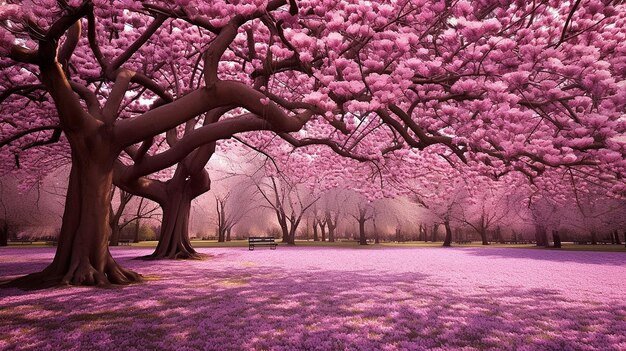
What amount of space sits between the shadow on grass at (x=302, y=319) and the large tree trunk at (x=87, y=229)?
908 mm

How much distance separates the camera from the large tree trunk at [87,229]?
326 inches

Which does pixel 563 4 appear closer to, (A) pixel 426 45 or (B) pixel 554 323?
(A) pixel 426 45

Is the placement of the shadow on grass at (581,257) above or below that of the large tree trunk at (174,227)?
below

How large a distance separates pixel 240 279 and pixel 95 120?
5.45 m

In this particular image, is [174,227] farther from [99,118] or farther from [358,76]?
[358,76]

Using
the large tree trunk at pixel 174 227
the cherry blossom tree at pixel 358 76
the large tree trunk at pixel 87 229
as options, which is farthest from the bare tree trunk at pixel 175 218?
the large tree trunk at pixel 87 229

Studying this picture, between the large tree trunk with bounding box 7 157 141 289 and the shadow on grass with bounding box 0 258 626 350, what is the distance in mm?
908

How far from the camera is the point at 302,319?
5.31 metres

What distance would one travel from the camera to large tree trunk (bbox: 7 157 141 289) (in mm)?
8273

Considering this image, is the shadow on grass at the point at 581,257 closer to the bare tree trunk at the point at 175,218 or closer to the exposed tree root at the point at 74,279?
the bare tree trunk at the point at 175,218

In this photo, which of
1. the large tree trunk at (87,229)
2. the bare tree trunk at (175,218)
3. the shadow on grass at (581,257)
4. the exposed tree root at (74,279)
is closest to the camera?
the exposed tree root at (74,279)

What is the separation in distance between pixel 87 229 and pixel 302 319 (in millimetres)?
6270

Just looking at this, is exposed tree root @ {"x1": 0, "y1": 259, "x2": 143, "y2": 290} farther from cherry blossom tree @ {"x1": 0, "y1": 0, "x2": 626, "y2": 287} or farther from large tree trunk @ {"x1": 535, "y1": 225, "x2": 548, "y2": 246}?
large tree trunk @ {"x1": 535, "y1": 225, "x2": 548, "y2": 246}

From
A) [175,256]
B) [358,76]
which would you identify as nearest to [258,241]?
[175,256]
